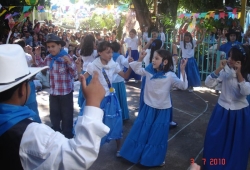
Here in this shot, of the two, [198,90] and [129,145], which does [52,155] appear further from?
[198,90]

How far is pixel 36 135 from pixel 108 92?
2970 millimetres

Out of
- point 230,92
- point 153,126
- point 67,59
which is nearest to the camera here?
point 230,92

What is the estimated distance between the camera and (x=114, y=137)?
4.26 metres

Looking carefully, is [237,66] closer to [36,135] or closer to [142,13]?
[36,135]

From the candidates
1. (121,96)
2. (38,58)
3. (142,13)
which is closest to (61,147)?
(38,58)

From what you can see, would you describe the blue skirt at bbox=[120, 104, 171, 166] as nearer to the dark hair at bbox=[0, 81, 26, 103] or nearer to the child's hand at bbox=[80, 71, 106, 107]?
the child's hand at bbox=[80, 71, 106, 107]

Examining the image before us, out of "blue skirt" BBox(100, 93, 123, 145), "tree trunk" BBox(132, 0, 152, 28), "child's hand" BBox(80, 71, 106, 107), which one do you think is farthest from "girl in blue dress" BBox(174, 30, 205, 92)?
"child's hand" BBox(80, 71, 106, 107)

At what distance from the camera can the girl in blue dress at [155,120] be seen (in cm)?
396

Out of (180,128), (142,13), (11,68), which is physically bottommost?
(180,128)

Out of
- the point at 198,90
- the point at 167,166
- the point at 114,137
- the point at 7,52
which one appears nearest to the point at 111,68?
the point at 114,137

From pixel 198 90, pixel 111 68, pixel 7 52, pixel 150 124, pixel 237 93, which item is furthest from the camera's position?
pixel 198 90

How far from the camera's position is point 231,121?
3633 millimetres

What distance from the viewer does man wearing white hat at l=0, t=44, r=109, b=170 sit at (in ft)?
4.67

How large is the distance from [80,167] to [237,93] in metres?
2.64
